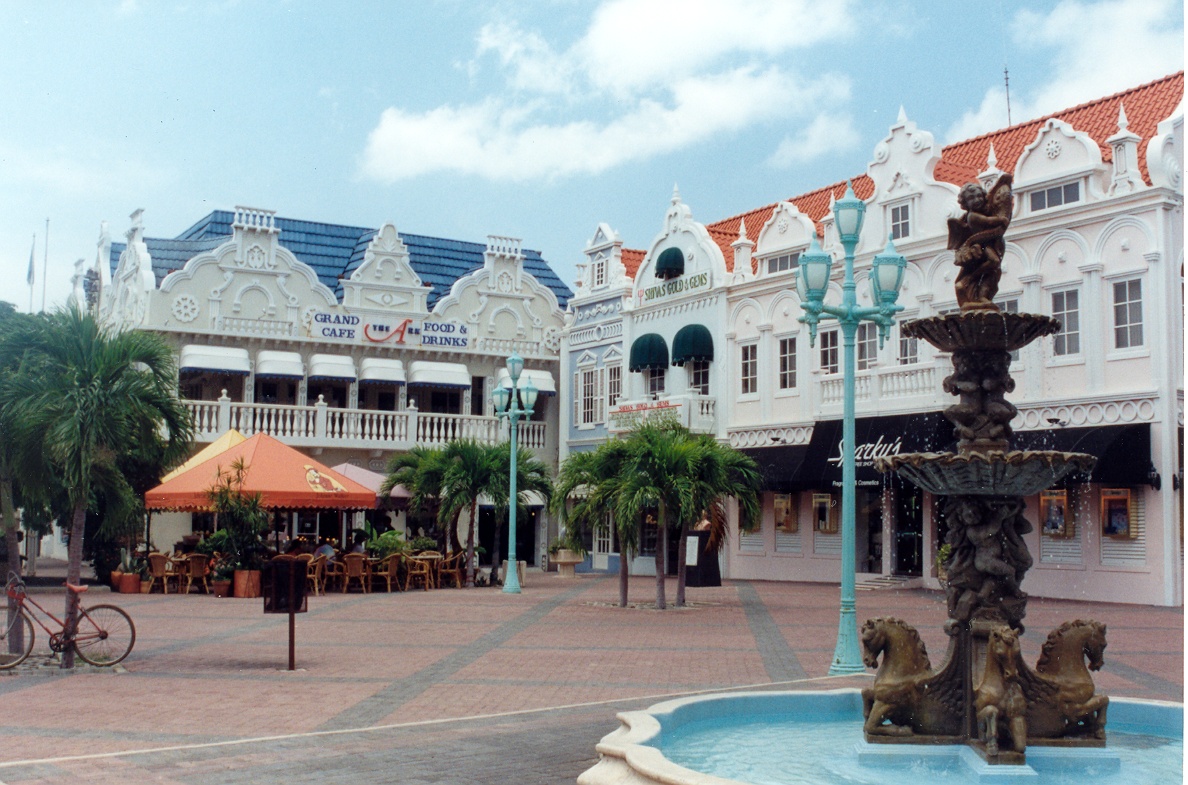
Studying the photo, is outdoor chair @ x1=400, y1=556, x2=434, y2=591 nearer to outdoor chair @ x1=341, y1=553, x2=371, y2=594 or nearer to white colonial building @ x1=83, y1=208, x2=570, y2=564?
outdoor chair @ x1=341, y1=553, x2=371, y2=594

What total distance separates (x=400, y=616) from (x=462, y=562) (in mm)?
8239

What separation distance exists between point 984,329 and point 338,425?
27.5 metres

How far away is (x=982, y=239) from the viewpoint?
30.1ft

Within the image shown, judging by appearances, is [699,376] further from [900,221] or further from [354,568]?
[354,568]

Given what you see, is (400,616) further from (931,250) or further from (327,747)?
(931,250)

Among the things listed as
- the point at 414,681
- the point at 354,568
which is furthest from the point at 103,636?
the point at 354,568

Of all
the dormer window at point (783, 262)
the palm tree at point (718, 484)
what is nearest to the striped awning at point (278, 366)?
the dormer window at point (783, 262)

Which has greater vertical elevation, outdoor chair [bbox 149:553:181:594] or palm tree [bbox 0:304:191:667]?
palm tree [bbox 0:304:191:667]

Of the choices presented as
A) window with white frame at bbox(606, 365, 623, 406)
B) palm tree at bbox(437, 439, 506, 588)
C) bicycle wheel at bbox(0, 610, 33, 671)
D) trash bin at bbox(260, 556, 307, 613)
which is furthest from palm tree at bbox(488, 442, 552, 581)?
bicycle wheel at bbox(0, 610, 33, 671)

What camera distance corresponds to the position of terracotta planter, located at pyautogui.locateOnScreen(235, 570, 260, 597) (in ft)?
78.8

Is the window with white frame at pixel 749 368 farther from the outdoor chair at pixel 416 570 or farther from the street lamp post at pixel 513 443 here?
the outdoor chair at pixel 416 570

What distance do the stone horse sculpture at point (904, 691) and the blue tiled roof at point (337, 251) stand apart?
30165 millimetres

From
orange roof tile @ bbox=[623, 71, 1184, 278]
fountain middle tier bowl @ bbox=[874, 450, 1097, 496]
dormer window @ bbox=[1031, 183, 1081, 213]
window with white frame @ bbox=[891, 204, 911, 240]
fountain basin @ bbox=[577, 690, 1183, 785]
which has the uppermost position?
orange roof tile @ bbox=[623, 71, 1184, 278]

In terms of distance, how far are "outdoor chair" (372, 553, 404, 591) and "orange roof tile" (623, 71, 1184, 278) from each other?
1267cm
